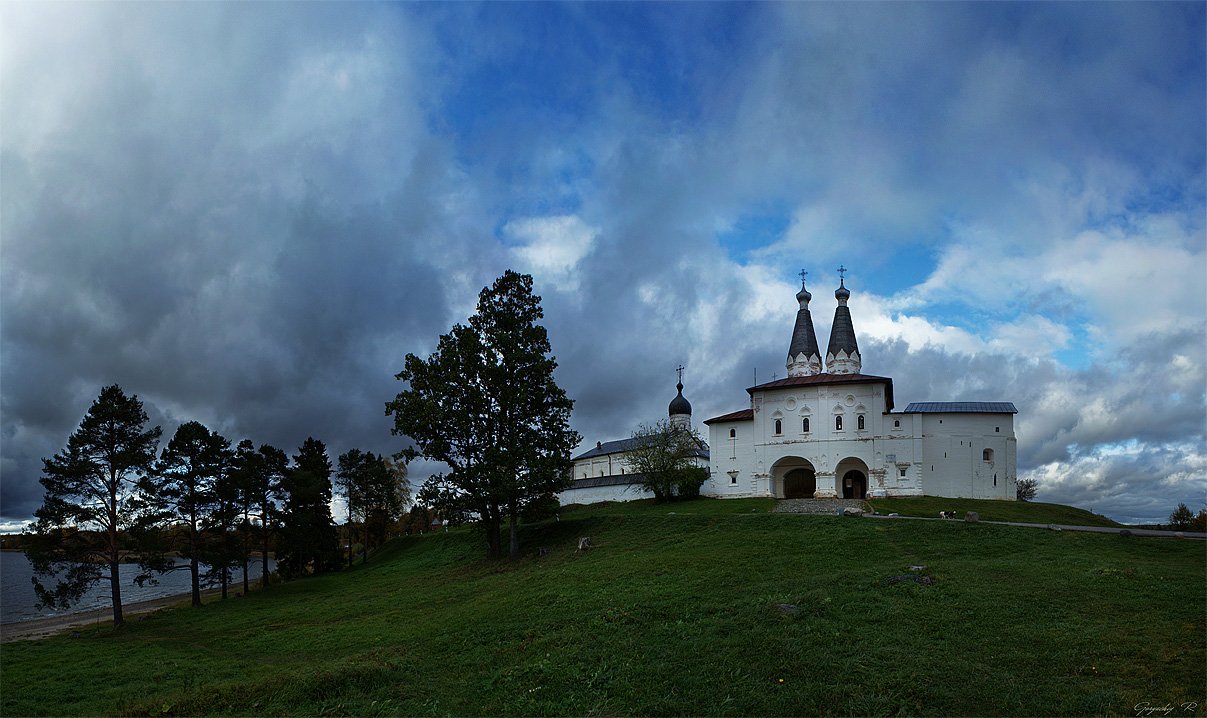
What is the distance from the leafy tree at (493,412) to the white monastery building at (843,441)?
20615mm

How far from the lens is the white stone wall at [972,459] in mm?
47156

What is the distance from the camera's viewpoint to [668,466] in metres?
49.2

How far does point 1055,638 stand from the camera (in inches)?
516

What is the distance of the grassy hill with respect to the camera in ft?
36.3

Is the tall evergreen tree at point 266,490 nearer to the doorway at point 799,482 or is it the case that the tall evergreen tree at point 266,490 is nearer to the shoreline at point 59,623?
the shoreline at point 59,623

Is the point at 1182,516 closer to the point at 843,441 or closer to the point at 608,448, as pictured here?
the point at 843,441

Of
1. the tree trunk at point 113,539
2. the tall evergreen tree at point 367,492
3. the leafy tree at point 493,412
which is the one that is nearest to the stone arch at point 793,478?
the leafy tree at point 493,412

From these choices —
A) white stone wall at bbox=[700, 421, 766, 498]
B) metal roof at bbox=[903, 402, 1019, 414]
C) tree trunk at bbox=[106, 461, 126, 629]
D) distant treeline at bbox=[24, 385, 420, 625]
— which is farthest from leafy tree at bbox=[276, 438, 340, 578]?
metal roof at bbox=[903, 402, 1019, 414]

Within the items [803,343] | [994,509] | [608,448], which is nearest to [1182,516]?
[994,509]

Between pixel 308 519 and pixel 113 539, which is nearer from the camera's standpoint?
pixel 113 539

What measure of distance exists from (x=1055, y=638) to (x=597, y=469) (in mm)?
66226

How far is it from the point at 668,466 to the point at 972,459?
830 inches

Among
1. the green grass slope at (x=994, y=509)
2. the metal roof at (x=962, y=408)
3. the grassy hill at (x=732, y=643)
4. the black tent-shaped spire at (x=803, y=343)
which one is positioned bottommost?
the green grass slope at (x=994, y=509)

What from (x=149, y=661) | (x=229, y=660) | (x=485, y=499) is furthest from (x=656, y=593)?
(x=485, y=499)
